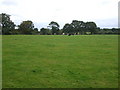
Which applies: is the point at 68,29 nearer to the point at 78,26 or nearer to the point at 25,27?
→ the point at 78,26

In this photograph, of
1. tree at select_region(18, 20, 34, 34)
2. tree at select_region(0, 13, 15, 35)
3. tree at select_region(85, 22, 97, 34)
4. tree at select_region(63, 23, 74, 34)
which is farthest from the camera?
Answer: tree at select_region(63, 23, 74, 34)

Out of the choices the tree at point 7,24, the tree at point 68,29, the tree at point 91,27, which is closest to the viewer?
the tree at point 7,24

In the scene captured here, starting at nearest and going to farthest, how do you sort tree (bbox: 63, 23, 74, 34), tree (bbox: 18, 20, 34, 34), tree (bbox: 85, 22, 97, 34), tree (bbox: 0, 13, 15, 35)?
tree (bbox: 0, 13, 15, 35)
tree (bbox: 18, 20, 34, 34)
tree (bbox: 85, 22, 97, 34)
tree (bbox: 63, 23, 74, 34)

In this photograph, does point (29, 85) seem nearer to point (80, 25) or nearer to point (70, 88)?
→ point (70, 88)

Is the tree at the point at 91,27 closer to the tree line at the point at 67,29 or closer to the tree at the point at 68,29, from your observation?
the tree line at the point at 67,29

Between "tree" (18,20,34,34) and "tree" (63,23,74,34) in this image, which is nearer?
"tree" (18,20,34,34)

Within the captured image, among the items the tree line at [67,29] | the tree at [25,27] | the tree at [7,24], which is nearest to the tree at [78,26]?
the tree line at [67,29]

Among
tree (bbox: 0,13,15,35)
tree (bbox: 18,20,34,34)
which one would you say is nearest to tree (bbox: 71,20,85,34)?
tree (bbox: 18,20,34,34)

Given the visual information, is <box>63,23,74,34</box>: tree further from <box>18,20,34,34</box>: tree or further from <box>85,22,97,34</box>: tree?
<box>18,20,34,34</box>: tree

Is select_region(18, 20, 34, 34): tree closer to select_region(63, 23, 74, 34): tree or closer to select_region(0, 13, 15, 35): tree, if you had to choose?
select_region(0, 13, 15, 35): tree

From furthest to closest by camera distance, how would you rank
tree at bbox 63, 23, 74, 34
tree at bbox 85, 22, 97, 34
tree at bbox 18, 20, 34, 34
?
tree at bbox 63, 23, 74, 34 < tree at bbox 85, 22, 97, 34 < tree at bbox 18, 20, 34, 34

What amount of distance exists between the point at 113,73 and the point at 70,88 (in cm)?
307

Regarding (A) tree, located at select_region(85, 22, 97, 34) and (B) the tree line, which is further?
(A) tree, located at select_region(85, 22, 97, 34)

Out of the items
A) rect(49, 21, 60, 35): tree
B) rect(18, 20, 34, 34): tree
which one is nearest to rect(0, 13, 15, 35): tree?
rect(18, 20, 34, 34): tree
